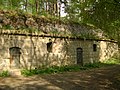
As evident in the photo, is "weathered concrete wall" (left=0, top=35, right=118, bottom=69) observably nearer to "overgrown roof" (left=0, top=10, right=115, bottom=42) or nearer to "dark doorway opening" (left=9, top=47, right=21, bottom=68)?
"dark doorway opening" (left=9, top=47, right=21, bottom=68)

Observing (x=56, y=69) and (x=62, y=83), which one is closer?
(x=62, y=83)

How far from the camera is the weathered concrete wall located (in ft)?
42.8

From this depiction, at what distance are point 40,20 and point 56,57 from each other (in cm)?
294

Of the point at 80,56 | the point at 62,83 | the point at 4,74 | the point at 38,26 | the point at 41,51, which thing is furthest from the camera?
the point at 80,56

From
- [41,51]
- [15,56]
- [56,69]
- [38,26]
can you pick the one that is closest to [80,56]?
[56,69]

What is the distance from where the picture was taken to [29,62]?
46.1 ft

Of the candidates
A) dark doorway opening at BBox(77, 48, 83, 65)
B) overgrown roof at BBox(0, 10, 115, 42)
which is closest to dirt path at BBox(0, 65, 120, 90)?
overgrown roof at BBox(0, 10, 115, 42)

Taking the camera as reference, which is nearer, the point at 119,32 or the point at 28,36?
the point at 28,36

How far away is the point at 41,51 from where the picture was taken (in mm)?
14852

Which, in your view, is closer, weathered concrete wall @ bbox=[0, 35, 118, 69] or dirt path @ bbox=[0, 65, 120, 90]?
dirt path @ bbox=[0, 65, 120, 90]

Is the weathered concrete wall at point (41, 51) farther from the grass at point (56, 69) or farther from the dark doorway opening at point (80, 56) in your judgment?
the grass at point (56, 69)

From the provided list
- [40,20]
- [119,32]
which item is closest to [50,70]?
[40,20]

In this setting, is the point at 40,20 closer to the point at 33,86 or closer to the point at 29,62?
the point at 29,62

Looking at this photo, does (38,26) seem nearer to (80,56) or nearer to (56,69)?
(56,69)
